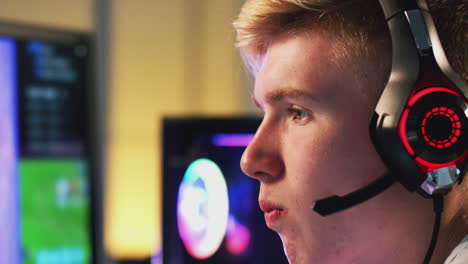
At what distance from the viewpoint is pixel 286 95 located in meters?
0.79

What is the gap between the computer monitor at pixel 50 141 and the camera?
44.3 inches

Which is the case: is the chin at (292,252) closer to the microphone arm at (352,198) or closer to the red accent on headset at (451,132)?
the microphone arm at (352,198)

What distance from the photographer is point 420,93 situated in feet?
2.33

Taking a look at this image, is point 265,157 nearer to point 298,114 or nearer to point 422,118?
point 298,114

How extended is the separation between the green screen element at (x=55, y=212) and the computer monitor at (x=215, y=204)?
6.2 inches

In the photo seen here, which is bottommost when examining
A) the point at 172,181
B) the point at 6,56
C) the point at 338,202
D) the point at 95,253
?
the point at 95,253

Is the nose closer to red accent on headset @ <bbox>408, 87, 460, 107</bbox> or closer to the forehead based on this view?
the forehead

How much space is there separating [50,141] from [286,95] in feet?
1.83

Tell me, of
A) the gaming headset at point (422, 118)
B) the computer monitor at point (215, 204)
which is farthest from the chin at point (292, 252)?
the computer monitor at point (215, 204)

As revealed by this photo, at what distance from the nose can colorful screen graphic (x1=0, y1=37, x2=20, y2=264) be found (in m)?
0.48

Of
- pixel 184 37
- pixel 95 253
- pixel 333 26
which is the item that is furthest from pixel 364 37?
pixel 184 37

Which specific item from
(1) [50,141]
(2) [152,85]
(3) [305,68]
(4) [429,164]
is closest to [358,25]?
(3) [305,68]

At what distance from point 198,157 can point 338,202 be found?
54cm

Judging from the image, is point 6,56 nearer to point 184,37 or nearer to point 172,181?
point 172,181
